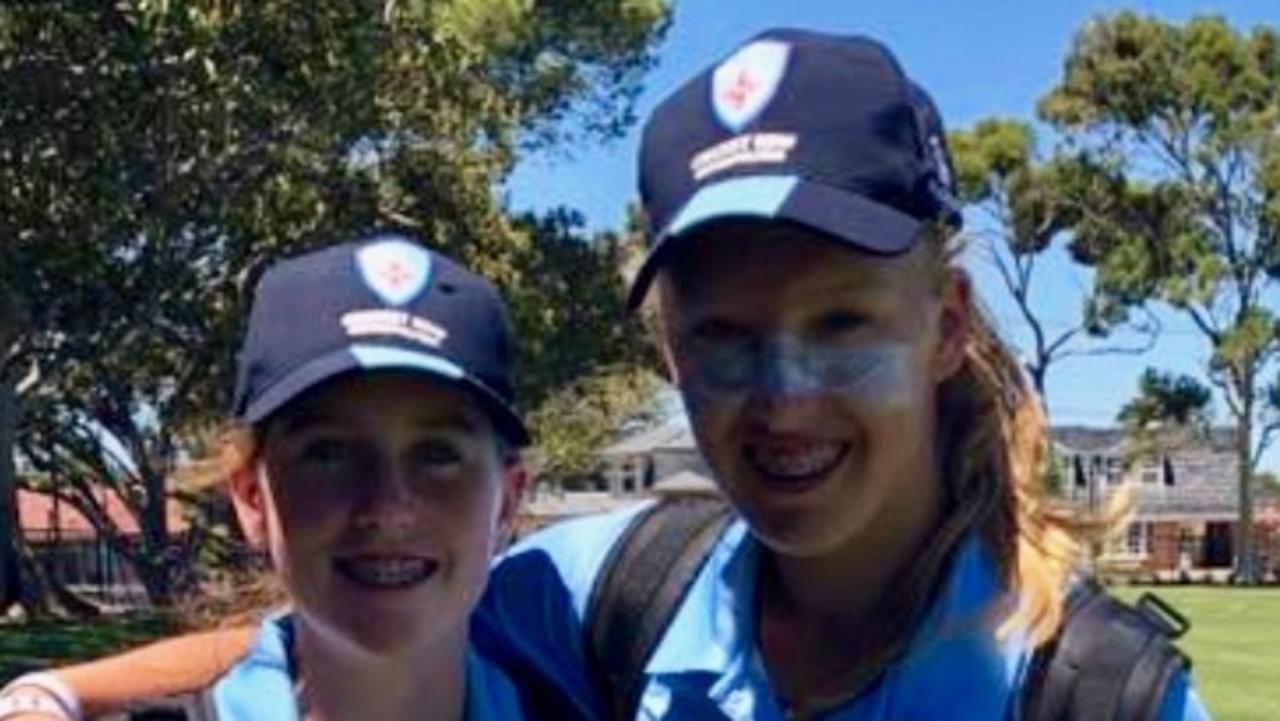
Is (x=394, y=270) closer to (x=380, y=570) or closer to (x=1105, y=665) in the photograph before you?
(x=380, y=570)

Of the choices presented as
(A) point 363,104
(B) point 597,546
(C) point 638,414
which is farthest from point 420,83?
(C) point 638,414

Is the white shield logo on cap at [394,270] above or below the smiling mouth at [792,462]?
above

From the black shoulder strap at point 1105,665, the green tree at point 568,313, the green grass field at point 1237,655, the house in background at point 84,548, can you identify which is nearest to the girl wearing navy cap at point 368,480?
the black shoulder strap at point 1105,665

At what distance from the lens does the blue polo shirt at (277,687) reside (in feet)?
9.05

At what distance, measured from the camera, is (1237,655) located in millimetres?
23438

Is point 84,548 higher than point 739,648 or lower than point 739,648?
lower

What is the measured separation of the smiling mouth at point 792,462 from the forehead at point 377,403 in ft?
1.17

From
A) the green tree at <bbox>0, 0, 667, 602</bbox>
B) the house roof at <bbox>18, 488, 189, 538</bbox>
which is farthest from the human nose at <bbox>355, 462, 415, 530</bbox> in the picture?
the house roof at <bbox>18, 488, 189, 538</bbox>

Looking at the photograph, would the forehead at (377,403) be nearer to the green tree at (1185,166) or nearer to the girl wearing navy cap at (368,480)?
the girl wearing navy cap at (368,480)

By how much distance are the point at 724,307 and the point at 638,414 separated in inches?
2120

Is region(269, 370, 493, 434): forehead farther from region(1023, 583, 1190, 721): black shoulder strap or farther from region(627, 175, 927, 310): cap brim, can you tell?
region(1023, 583, 1190, 721): black shoulder strap

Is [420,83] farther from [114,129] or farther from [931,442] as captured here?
[931,442]

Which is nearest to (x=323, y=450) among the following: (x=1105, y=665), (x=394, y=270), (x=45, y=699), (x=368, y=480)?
(x=368, y=480)

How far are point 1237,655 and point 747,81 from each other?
21718 mm
